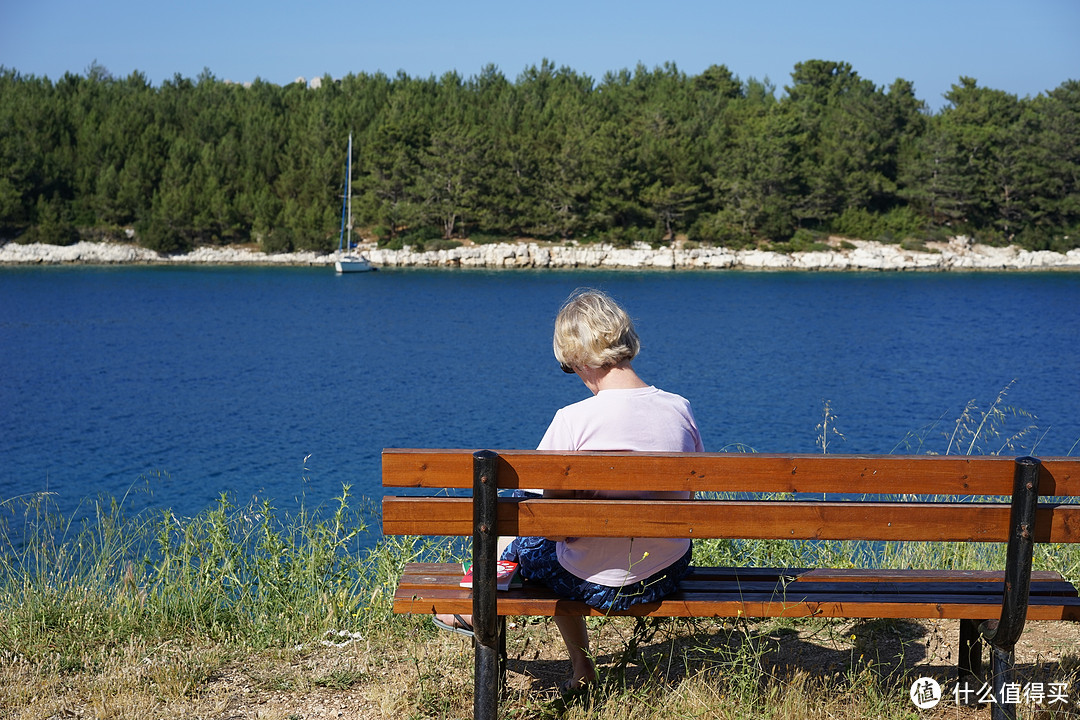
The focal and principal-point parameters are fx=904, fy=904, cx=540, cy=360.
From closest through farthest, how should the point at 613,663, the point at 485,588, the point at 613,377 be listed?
the point at 485,588 → the point at 613,377 → the point at 613,663

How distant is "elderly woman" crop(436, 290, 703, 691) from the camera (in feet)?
8.38

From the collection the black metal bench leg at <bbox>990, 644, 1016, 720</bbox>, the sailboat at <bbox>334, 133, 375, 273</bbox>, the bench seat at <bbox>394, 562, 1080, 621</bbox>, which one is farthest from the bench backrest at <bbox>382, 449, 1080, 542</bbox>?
the sailboat at <bbox>334, 133, 375, 273</bbox>

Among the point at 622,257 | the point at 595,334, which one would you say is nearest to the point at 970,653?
the point at 595,334

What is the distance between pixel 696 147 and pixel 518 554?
62.2 metres

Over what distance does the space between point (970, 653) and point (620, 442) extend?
138cm

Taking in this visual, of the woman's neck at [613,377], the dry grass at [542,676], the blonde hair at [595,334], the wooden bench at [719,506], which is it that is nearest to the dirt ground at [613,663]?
the dry grass at [542,676]

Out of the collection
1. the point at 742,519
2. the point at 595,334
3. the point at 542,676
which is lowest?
the point at 542,676

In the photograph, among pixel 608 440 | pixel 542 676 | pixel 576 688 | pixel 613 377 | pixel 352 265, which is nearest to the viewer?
pixel 608 440

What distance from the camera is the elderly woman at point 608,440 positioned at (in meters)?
2.55

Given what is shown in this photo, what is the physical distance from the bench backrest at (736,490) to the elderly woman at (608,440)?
18cm

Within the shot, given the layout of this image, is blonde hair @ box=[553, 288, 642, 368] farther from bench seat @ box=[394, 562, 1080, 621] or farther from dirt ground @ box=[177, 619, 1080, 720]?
dirt ground @ box=[177, 619, 1080, 720]

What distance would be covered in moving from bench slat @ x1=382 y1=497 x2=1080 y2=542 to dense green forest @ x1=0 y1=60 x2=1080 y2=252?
183 feet

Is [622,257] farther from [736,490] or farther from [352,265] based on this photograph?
[736,490]

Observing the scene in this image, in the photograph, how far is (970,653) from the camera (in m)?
2.87
